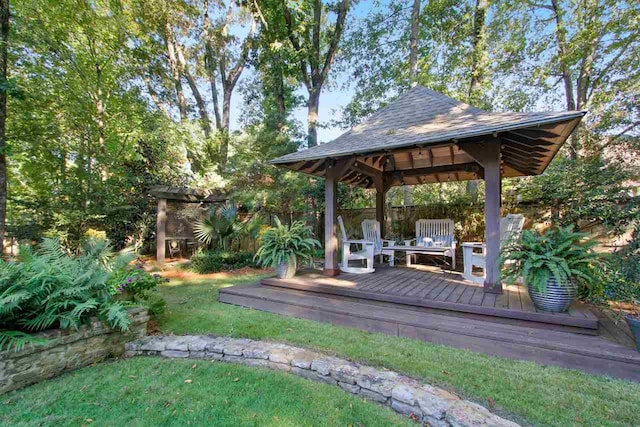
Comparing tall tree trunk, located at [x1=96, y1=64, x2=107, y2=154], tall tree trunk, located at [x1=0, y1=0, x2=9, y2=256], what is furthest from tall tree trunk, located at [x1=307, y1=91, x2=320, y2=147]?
tall tree trunk, located at [x1=0, y1=0, x2=9, y2=256]

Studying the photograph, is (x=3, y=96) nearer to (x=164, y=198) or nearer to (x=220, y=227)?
(x=164, y=198)

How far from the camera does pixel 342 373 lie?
2.32 m

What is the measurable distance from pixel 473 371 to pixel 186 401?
2385mm

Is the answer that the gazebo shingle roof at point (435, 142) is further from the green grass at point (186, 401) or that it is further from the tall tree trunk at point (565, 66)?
the tall tree trunk at point (565, 66)

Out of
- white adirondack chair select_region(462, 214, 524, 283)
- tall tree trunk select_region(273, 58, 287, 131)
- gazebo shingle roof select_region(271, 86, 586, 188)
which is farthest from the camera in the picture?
tall tree trunk select_region(273, 58, 287, 131)

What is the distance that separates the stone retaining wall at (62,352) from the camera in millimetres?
2254

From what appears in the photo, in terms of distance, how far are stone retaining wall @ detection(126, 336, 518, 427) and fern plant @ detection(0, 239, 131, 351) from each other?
1.93ft

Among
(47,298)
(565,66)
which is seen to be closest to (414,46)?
(565,66)

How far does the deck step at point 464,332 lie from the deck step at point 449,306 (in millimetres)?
79

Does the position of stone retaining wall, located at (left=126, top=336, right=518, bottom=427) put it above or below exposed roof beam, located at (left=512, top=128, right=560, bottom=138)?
below

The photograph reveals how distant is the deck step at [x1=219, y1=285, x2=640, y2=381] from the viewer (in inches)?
89.4

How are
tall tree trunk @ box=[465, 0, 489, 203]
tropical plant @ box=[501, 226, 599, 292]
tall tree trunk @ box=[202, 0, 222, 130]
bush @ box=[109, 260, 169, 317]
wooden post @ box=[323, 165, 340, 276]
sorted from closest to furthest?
tropical plant @ box=[501, 226, 599, 292]
bush @ box=[109, 260, 169, 317]
wooden post @ box=[323, 165, 340, 276]
tall tree trunk @ box=[465, 0, 489, 203]
tall tree trunk @ box=[202, 0, 222, 130]

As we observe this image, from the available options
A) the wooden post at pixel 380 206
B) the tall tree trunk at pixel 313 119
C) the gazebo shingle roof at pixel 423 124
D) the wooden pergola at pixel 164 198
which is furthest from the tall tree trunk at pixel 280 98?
the gazebo shingle roof at pixel 423 124

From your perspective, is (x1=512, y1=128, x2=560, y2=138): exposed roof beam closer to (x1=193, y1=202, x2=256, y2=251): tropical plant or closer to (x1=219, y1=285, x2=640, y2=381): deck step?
(x1=219, y1=285, x2=640, y2=381): deck step
